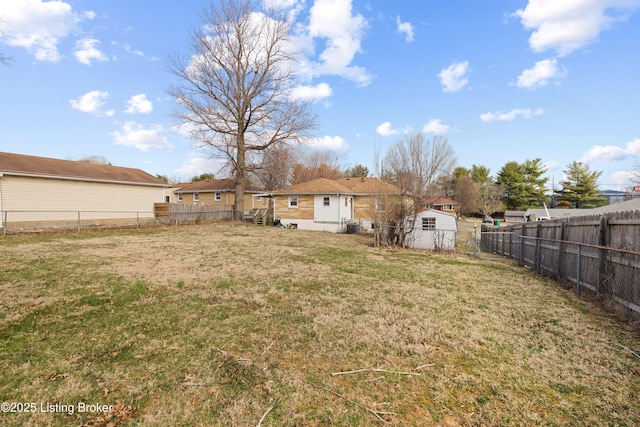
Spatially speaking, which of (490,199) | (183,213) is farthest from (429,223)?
(490,199)

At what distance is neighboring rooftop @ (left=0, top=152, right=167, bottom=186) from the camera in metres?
15.4

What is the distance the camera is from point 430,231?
15.5 meters

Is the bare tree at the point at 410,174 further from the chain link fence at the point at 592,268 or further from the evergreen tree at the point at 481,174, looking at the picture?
the evergreen tree at the point at 481,174

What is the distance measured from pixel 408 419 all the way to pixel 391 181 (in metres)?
12.6

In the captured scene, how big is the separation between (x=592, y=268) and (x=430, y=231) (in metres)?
9.66

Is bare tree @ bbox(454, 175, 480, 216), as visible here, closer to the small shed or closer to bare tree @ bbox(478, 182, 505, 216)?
bare tree @ bbox(478, 182, 505, 216)

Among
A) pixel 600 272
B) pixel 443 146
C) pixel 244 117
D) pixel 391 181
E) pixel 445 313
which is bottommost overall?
pixel 445 313

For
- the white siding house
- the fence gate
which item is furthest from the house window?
the white siding house

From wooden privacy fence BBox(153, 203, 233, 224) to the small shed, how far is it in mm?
14711

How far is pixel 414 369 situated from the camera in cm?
303

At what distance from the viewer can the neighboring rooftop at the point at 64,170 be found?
1535 centimetres

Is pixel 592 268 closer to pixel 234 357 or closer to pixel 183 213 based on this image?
pixel 234 357

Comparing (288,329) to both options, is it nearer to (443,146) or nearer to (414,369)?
(414,369)

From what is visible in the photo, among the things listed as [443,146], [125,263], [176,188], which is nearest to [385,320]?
[125,263]
